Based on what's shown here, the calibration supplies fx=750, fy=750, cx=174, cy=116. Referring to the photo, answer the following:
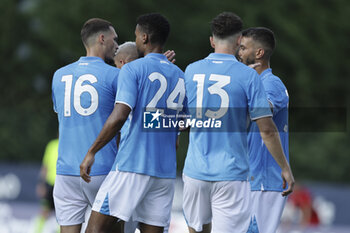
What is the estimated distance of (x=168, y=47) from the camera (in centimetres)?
2809

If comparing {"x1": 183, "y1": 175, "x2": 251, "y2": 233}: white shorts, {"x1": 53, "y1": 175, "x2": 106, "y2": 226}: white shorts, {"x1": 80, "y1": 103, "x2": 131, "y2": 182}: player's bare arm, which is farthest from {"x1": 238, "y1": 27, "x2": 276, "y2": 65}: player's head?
→ {"x1": 53, "y1": 175, "x2": 106, "y2": 226}: white shorts

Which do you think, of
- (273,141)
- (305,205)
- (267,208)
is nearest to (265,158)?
(267,208)

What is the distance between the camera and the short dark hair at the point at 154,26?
21.3ft

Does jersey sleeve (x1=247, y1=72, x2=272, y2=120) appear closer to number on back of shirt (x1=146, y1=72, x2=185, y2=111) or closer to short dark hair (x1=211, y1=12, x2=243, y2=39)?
short dark hair (x1=211, y1=12, x2=243, y2=39)

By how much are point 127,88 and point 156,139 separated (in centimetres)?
53

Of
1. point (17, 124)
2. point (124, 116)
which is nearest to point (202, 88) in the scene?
point (124, 116)

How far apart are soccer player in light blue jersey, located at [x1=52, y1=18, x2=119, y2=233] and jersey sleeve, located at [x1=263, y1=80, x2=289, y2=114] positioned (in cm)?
143

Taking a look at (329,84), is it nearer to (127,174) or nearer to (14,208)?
(14,208)

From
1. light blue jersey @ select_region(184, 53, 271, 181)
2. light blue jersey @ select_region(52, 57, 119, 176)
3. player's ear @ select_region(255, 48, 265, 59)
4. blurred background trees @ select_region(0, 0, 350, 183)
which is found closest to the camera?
light blue jersey @ select_region(184, 53, 271, 181)

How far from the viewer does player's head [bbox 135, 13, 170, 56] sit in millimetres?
6492

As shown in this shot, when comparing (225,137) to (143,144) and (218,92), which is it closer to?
(218,92)

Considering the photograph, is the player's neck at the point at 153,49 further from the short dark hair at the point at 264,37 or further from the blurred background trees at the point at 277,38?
the blurred background trees at the point at 277,38

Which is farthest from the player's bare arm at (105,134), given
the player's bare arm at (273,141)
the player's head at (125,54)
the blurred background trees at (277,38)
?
the blurred background trees at (277,38)

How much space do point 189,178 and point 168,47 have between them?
2183 cm
